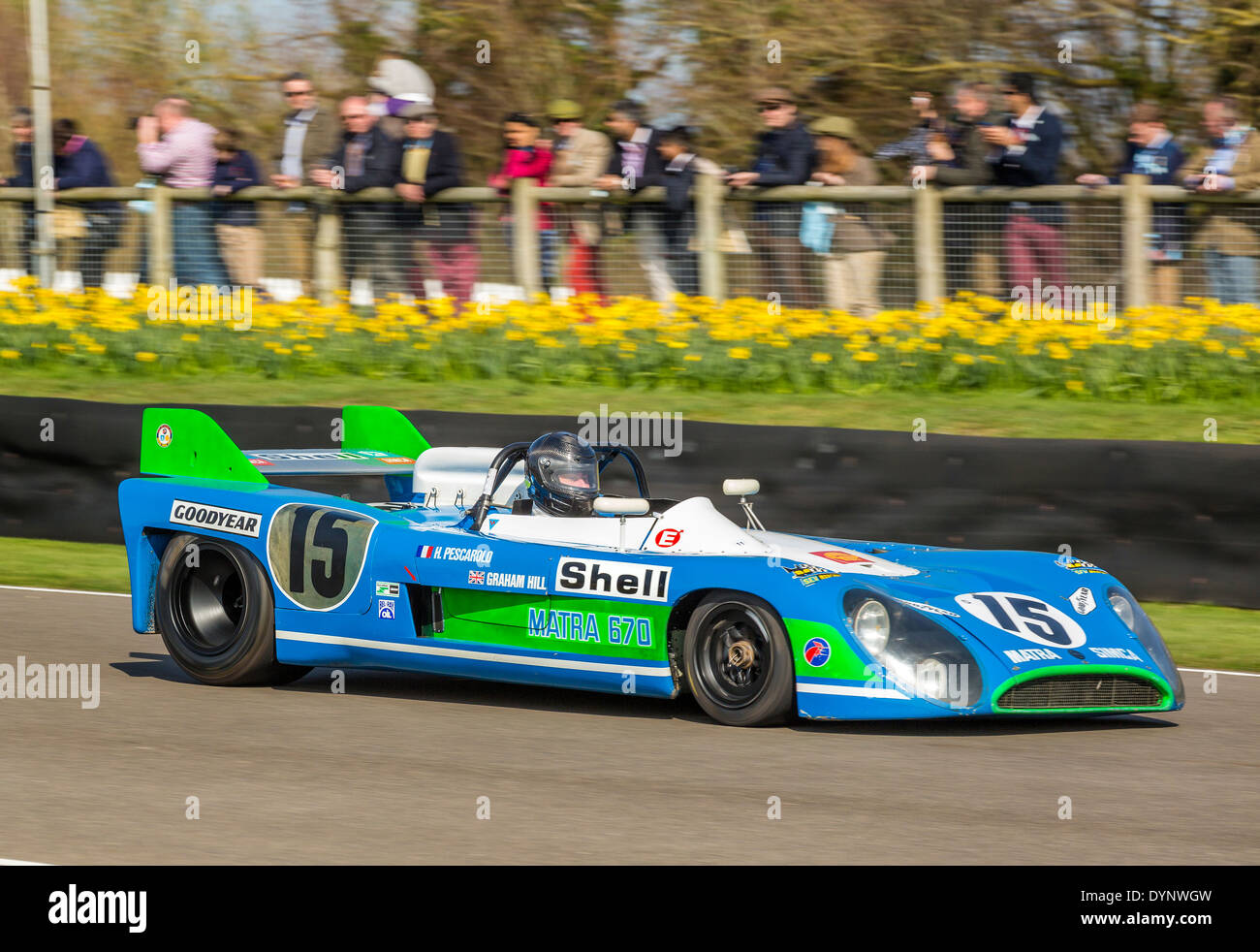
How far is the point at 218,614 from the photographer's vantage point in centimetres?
862

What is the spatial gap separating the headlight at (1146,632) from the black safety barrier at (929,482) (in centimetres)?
235

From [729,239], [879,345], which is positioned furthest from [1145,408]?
[729,239]

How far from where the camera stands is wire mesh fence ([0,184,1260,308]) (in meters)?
12.9

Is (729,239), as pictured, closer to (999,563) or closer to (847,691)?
(999,563)

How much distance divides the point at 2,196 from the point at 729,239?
648 centimetres

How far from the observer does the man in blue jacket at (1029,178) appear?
42.8 feet

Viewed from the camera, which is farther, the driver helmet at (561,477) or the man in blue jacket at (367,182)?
the man in blue jacket at (367,182)

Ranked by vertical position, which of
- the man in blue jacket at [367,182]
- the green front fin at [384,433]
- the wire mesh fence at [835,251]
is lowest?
the green front fin at [384,433]

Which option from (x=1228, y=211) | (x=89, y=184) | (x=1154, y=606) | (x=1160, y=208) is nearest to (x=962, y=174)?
(x=1160, y=208)

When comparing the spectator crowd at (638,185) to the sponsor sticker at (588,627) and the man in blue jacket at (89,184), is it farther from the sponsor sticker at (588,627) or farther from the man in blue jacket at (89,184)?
the sponsor sticker at (588,627)

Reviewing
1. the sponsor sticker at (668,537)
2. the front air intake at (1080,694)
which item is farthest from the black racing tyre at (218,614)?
the front air intake at (1080,694)

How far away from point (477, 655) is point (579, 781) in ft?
5.19

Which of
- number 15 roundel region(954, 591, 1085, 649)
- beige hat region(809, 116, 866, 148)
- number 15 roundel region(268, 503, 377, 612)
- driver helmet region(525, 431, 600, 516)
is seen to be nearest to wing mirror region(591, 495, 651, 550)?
driver helmet region(525, 431, 600, 516)

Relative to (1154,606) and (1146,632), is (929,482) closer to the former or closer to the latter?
(1154,606)
